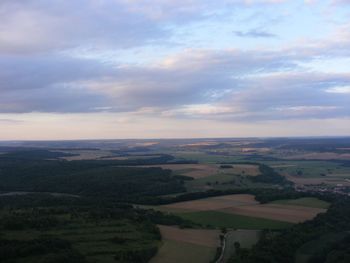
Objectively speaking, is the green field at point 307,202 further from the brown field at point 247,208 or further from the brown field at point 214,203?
the brown field at point 214,203

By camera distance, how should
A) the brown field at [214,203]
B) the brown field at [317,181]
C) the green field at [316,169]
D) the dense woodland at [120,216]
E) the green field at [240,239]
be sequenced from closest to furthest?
1. the dense woodland at [120,216]
2. the green field at [240,239]
3. the brown field at [214,203]
4. the brown field at [317,181]
5. the green field at [316,169]

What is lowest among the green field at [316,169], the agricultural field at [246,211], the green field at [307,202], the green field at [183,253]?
the green field at [183,253]

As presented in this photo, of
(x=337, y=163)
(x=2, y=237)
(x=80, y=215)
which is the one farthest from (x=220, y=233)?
(x=337, y=163)

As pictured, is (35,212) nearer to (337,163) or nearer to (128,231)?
(128,231)

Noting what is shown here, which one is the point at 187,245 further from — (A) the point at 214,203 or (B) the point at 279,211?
(A) the point at 214,203

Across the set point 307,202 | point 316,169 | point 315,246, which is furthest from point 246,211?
point 316,169

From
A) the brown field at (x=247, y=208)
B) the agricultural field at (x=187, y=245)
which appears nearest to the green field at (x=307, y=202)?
the brown field at (x=247, y=208)

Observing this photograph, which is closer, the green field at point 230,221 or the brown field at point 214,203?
the green field at point 230,221
